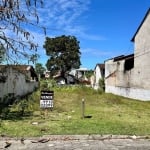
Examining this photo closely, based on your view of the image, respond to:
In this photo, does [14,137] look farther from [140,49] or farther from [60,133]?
[140,49]

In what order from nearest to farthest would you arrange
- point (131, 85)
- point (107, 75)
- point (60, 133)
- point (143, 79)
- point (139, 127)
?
point (60, 133)
point (139, 127)
point (143, 79)
point (131, 85)
point (107, 75)

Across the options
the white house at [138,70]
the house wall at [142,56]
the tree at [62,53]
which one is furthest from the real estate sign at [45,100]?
the tree at [62,53]

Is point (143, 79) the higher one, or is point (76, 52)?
A: point (76, 52)

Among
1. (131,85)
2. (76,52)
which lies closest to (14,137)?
(131,85)

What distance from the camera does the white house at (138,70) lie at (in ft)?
117

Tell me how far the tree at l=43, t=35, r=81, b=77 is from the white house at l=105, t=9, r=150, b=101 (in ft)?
148

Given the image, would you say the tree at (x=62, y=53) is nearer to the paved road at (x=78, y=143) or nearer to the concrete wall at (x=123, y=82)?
the concrete wall at (x=123, y=82)

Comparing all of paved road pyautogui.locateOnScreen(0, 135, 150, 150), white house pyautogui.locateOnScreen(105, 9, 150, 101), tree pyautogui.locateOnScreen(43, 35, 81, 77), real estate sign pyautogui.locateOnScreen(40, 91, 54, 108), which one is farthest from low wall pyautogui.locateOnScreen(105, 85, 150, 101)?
tree pyautogui.locateOnScreen(43, 35, 81, 77)

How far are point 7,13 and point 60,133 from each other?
416 cm

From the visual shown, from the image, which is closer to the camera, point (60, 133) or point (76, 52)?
point (60, 133)

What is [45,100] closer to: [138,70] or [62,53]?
[138,70]

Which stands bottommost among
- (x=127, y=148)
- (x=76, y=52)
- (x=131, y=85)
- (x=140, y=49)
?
(x=127, y=148)

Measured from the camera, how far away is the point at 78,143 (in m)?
10.4

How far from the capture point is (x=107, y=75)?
5366 cm
